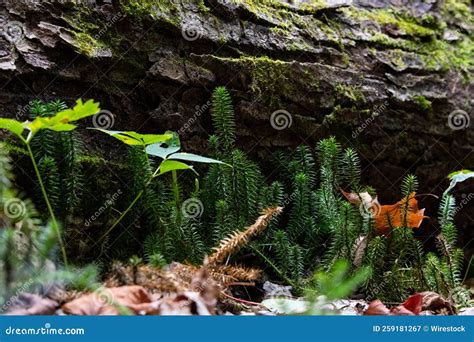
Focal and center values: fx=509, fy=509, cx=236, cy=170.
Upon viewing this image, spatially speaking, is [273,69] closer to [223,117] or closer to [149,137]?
[223,117]

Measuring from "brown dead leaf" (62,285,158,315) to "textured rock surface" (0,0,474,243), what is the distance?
1112 mm

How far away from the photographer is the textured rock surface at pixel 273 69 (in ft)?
→ 6.73

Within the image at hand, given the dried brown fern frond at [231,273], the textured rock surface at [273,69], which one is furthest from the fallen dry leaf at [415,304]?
the textured rock surface at [273,69]

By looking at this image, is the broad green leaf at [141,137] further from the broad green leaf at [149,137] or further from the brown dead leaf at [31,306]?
the brown dead leaf at [31,306]

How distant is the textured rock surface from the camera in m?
2.05

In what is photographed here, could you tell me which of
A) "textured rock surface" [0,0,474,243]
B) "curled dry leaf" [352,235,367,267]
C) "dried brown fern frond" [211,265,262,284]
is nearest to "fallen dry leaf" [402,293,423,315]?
"curled dry leaf" [352,235,367,267]

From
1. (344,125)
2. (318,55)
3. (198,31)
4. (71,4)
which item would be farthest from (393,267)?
(71,4)

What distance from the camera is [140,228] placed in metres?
2.01

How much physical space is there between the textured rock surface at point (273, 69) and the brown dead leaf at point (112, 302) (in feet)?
3.65

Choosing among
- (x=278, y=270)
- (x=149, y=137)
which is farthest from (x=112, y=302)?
(x=278, y=270)

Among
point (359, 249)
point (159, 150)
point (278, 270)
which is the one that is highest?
point (159, 150)

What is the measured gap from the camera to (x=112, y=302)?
1.09 metres

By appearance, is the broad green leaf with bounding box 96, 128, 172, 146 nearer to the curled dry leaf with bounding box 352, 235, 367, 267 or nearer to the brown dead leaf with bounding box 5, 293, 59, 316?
the brown dead leaf with bounding box 5, 293, 59, 316

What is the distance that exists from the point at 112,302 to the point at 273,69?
162cm
